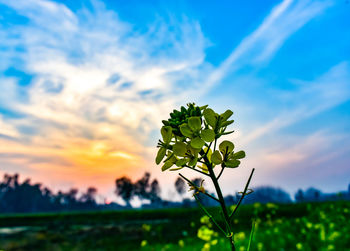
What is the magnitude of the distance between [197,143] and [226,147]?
5.3 inches

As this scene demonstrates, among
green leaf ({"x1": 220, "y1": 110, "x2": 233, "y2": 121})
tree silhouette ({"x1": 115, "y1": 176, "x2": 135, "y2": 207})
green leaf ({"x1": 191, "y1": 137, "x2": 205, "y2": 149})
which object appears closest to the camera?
green leaf ({"x1": 191, "y1": 137, "x2": 205, "y2": 149})

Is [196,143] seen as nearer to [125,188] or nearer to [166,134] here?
[166,134]

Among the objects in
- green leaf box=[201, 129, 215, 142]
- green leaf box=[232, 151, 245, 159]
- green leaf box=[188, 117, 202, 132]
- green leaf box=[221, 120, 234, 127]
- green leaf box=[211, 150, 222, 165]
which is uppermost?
green leaf box=[221, 120, 234, 127]

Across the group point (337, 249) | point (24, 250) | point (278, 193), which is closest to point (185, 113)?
point (337, 249)

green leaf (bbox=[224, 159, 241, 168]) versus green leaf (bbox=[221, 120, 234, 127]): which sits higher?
green leaf (bbox=[221, 120, 234, 127])

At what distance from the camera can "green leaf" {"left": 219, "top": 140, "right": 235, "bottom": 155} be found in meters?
0.88

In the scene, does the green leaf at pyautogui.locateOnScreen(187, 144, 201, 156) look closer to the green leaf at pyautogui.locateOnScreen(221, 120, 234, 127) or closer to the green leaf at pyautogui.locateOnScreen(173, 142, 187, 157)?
the green leaf at pyautogui.locateOnScreen(173, 142, 187, 157)

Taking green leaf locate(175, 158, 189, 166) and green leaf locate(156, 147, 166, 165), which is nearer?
green leaf locate(175, 158, 189, 166)

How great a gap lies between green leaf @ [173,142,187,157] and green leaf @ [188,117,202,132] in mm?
81

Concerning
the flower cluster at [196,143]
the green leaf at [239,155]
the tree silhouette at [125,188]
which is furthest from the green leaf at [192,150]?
the tree silhouette at [125,188]

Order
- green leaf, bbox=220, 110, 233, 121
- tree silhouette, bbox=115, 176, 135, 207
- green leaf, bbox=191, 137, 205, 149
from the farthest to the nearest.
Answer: tree silhouette, bbox=115, 176, 135, 207
green leaf, bbox=220, 110, 233, 121
green leaf, bbox=191, 137, 205, 149

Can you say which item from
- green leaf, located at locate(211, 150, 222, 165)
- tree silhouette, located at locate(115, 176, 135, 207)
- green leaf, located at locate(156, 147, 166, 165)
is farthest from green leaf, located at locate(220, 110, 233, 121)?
tree silhouette, located at locate(115, 176, 135, 207)

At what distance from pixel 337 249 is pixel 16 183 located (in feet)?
372

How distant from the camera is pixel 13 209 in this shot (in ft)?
300
